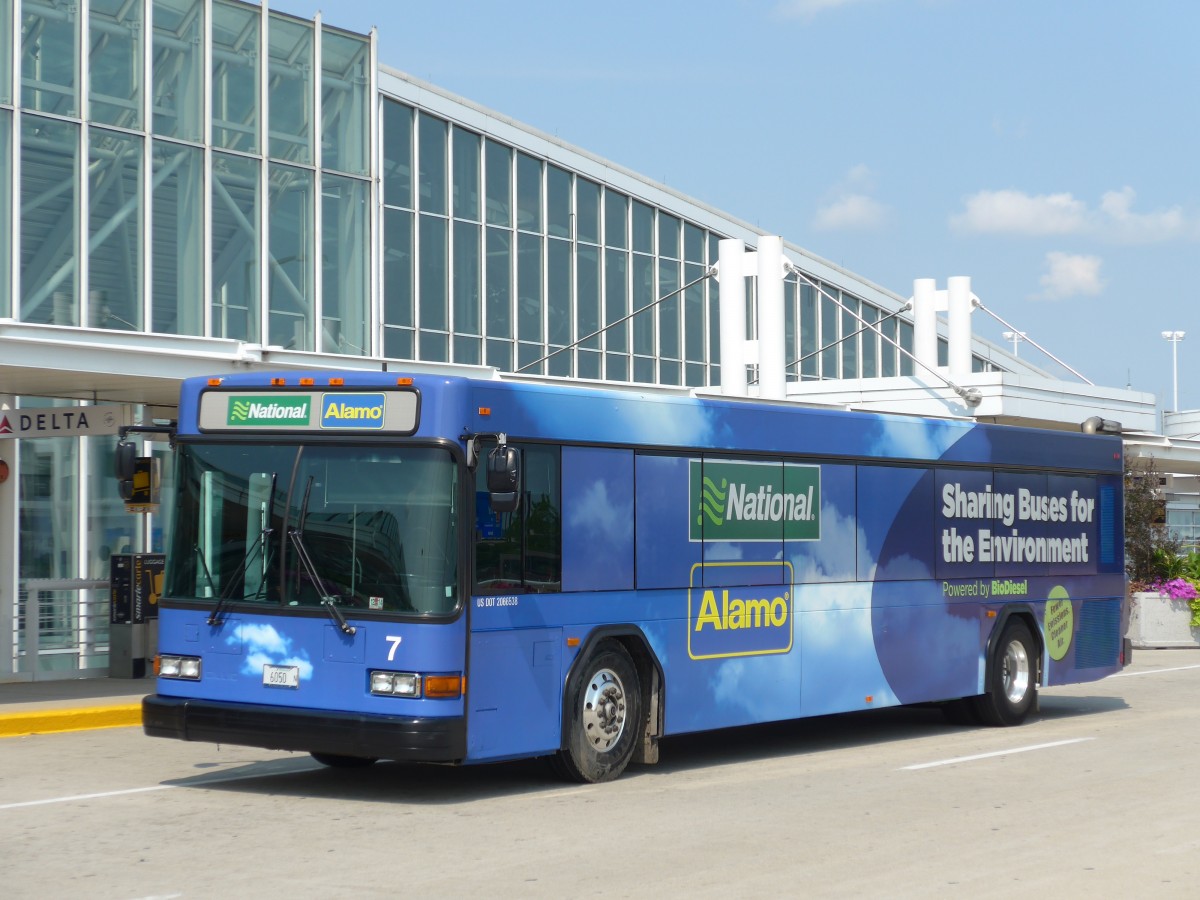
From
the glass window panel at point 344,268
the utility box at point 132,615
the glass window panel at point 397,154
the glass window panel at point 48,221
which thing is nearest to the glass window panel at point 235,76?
the glass window panel at point 344,268

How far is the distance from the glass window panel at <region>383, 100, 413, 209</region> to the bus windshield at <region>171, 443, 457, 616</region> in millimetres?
20570

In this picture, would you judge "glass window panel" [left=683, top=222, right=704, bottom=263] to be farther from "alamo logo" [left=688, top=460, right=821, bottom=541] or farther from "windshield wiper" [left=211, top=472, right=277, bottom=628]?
"windshield wiper" [left=211, top=472, right=277, bottom=628]

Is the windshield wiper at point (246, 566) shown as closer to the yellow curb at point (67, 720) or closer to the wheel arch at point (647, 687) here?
the wheel arch at point (647, 687)

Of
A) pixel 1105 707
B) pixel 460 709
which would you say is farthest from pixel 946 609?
pixel 460 709

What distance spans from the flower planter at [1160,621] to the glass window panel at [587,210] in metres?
14.1

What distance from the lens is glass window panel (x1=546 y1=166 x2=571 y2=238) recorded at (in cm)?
3541

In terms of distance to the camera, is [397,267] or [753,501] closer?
[753,501]

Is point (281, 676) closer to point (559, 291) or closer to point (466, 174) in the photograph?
point (466, 174)

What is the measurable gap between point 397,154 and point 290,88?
3.88 metres

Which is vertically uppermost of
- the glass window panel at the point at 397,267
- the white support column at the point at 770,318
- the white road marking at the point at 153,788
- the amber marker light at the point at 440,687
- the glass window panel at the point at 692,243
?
the glass window panel at the point at 692,243

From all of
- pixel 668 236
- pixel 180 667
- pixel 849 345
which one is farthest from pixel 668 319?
pixel 180 667

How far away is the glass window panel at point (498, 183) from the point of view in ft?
111

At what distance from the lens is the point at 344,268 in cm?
2867

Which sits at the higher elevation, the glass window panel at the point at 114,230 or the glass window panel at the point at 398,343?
the glass window panel at the point at 114,230
